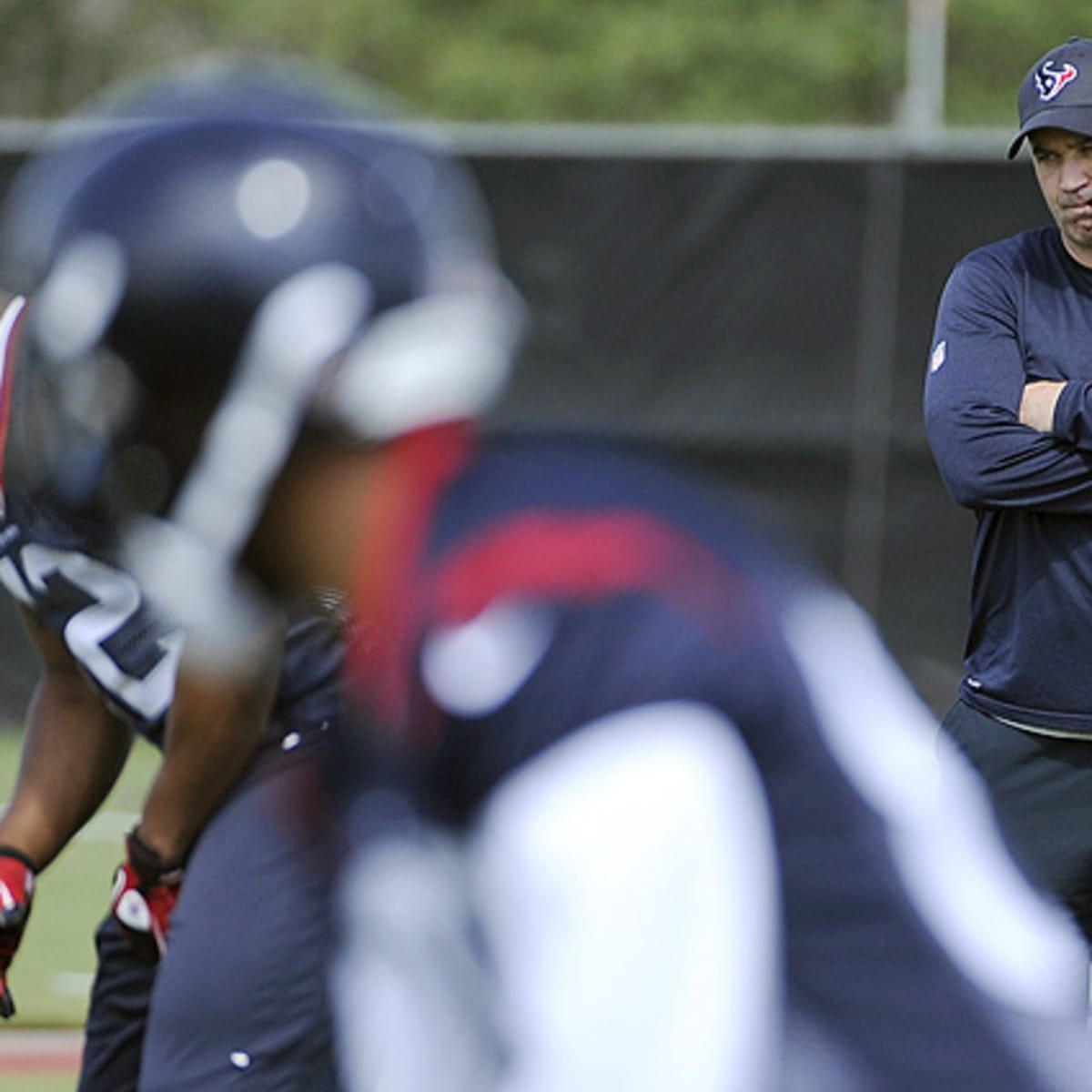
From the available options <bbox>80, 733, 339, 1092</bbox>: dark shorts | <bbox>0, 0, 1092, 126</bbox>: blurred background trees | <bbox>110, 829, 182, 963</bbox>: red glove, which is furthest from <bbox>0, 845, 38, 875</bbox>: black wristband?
<bbox>0, 0, 1092, 126</bbox>: blurred background trees

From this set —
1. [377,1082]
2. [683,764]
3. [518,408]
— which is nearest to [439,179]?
[683,764]

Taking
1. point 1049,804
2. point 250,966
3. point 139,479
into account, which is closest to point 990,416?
point 1049,804

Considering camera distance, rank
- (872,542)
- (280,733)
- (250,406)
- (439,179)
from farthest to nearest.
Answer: (872,542)
(280,733)
(439,179)
(250,406)

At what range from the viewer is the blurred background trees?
24672 millimetres

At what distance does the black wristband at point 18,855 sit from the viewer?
3.69m

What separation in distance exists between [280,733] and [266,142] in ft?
5.51

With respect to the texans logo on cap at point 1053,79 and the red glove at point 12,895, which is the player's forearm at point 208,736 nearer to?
the red glove at point 12,895

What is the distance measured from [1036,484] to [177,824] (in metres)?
1.66

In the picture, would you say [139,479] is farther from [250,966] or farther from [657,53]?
[657,53]

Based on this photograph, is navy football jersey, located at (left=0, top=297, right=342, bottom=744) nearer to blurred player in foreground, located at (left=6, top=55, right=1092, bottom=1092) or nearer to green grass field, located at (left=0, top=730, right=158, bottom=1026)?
blurred player in foreground, located at (left=6, top=55, right=1092, bottom=1092)

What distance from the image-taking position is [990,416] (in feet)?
14.3

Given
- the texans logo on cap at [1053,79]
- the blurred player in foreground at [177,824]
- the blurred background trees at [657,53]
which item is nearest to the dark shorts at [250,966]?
the blurred player in foreground at [177,824]

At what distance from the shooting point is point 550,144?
408 inches

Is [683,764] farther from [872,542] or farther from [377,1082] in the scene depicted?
[872,542]
